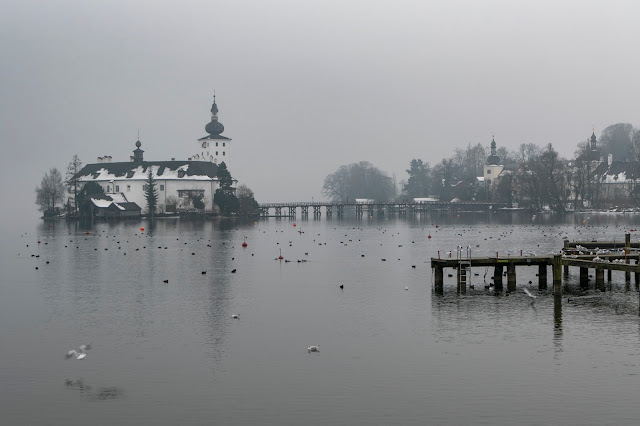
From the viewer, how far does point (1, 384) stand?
2734 centimetres

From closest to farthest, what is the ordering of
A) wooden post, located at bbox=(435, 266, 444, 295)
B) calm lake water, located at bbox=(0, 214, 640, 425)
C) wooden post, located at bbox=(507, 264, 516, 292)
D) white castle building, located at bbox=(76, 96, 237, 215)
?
calm lake water, located at bbox=(0, 214, 640, 425), wooden post, located at bbox=(507, 264, 516, 292), wooden post, located at bbox=(435, 266, 444, 295), white castle building, located at bbox=(76, 96, 237, 215)

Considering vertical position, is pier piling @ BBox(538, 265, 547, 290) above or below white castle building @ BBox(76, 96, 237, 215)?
below

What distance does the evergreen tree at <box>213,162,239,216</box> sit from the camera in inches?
7003

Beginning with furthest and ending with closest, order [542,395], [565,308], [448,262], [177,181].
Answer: [177,181], [448,262], [565,308], [542,395]

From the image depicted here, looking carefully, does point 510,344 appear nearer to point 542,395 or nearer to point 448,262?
point 542,395

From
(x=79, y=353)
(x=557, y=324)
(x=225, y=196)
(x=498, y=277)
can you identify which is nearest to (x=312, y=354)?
(x=79, y=353)

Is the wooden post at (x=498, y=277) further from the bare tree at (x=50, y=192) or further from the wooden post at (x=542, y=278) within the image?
the bare tree at (x=50, y=192)

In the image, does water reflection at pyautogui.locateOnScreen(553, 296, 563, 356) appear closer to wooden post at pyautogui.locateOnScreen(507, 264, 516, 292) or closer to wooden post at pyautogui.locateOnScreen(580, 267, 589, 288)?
wooden post at pyautogui.locateOnScreen(507, 264, 516, 292)

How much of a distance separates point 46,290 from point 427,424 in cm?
3382

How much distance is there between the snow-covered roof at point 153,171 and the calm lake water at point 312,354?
131443 mm

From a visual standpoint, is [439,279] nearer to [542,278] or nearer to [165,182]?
[542,278]

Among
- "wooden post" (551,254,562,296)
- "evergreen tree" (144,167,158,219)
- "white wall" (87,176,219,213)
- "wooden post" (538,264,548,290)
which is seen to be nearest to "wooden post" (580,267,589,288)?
"wooden post" (538,264,548,290)

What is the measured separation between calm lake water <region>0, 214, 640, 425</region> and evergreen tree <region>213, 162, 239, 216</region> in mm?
120447

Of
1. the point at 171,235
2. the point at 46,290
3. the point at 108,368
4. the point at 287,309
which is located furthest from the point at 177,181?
the point at 108,368
